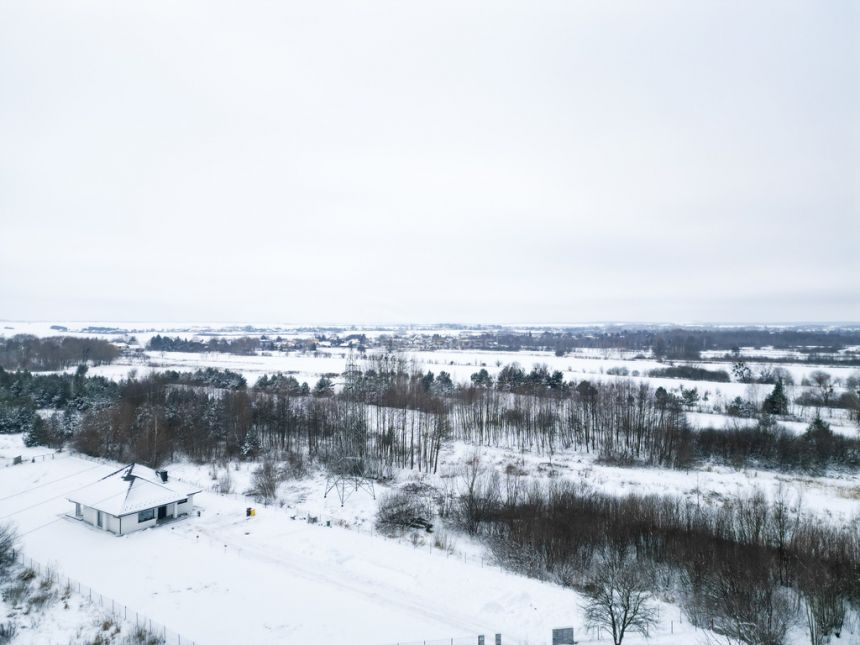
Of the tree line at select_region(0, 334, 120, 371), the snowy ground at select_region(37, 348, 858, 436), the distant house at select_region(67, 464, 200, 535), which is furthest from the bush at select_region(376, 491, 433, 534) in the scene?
the tree line at select_region(0, 334, 120, 371)

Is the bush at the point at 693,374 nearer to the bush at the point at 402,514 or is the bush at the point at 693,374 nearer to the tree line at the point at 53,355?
the bush at the point at 402,514

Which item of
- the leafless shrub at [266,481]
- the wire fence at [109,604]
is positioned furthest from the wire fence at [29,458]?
the wire fence at [109,604]

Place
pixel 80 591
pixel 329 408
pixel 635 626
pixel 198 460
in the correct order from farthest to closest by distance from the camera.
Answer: pixel 329 408 < pixel 198 460 < pixel 80 591 < pixel 635 626

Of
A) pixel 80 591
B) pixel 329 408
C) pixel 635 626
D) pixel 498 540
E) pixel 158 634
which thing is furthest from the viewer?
pixel 329 408

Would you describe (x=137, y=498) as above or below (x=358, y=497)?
above

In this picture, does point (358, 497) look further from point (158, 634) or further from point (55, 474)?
point (55, 474)

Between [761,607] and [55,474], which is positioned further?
[55,474]

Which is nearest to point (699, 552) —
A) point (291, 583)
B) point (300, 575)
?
point (300, 575)

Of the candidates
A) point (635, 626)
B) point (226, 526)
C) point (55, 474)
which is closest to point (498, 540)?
point (635, 626)
